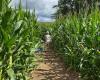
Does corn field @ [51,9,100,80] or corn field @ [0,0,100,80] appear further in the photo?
corn field @ [51,9,100,80]

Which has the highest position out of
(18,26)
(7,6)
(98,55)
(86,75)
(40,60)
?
(7,6)

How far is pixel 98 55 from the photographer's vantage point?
5.53m

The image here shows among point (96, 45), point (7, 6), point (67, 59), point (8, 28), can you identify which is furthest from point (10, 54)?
point (67, 59)

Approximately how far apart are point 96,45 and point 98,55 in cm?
59

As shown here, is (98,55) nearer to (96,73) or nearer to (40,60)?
(96,73)

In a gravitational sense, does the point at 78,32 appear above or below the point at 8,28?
below

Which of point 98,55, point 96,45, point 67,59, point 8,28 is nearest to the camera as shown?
point 8,28

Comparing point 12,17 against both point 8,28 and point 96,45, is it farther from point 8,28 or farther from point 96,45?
point 96,45

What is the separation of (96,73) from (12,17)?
6.97 feet

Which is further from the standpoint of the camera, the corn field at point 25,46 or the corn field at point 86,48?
the corn field at point 86,48

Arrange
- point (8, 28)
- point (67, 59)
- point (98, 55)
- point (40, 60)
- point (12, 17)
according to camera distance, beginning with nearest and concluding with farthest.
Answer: point (8, 28)
point (12, 17)
point (98, 55)
point (67, 59)
point (40, 60)

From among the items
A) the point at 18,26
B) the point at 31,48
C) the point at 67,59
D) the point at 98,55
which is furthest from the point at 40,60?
the point at 18,26

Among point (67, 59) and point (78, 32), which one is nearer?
point (78, 32)

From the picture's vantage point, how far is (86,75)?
6211 mm
